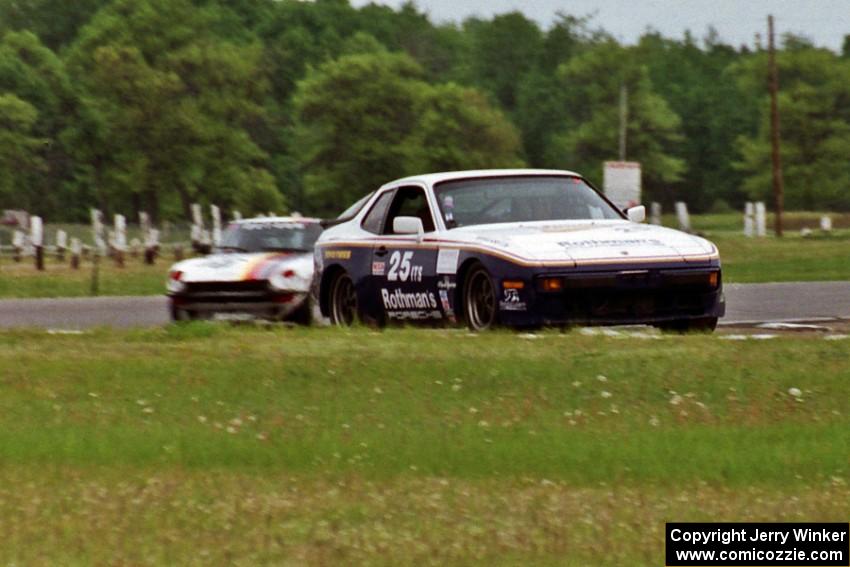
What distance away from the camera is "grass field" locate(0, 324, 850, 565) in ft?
21.8

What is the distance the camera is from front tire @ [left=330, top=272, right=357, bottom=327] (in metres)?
15.3

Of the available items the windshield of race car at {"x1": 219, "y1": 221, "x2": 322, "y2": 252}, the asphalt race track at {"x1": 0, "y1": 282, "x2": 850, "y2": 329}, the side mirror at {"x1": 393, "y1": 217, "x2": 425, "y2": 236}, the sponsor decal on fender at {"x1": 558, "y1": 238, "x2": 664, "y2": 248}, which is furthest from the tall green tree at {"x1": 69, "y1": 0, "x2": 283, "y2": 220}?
the sponsor decal on fender at {"x1": 558, "y1": 238, "x2": 664, "y2": 248}

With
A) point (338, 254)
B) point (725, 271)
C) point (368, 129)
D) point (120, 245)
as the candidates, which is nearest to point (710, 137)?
point (368, 129)

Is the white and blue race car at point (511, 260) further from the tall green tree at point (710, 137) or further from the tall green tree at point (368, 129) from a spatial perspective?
the tall green tree at point (710, 137)

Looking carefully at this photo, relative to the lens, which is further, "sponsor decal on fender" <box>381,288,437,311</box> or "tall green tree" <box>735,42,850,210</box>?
"tall green tree" <box>735,42,850,210</box>

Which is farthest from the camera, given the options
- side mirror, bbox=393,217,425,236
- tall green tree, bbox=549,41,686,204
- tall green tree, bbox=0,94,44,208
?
tall green tree, bbox=549,41,686,204

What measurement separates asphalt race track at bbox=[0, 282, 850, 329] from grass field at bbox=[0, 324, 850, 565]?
569cm

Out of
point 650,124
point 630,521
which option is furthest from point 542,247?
point 650,124

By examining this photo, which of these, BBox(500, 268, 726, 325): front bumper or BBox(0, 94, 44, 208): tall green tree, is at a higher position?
BBox(0, 94, 44, 208): tall green tree

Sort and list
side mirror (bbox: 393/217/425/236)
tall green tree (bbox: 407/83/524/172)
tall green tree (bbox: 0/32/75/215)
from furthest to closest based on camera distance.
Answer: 1. tall green tree (bbox: 407/83/524/172)
2. tall green tree (bbox: 0/32/75/215)
3. side mirror (bbox: 393/217/425/236)

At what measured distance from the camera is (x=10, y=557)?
20.8 ft

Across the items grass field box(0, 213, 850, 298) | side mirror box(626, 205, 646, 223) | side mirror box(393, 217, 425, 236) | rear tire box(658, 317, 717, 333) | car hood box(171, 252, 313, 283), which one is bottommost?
grass field box(0, 213, 850, 298)

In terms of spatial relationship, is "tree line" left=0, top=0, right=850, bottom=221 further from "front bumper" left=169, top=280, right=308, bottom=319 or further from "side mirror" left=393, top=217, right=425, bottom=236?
"side mirror" left=393, top=217, right=425, bottom=236

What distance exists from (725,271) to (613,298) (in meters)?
20.5
